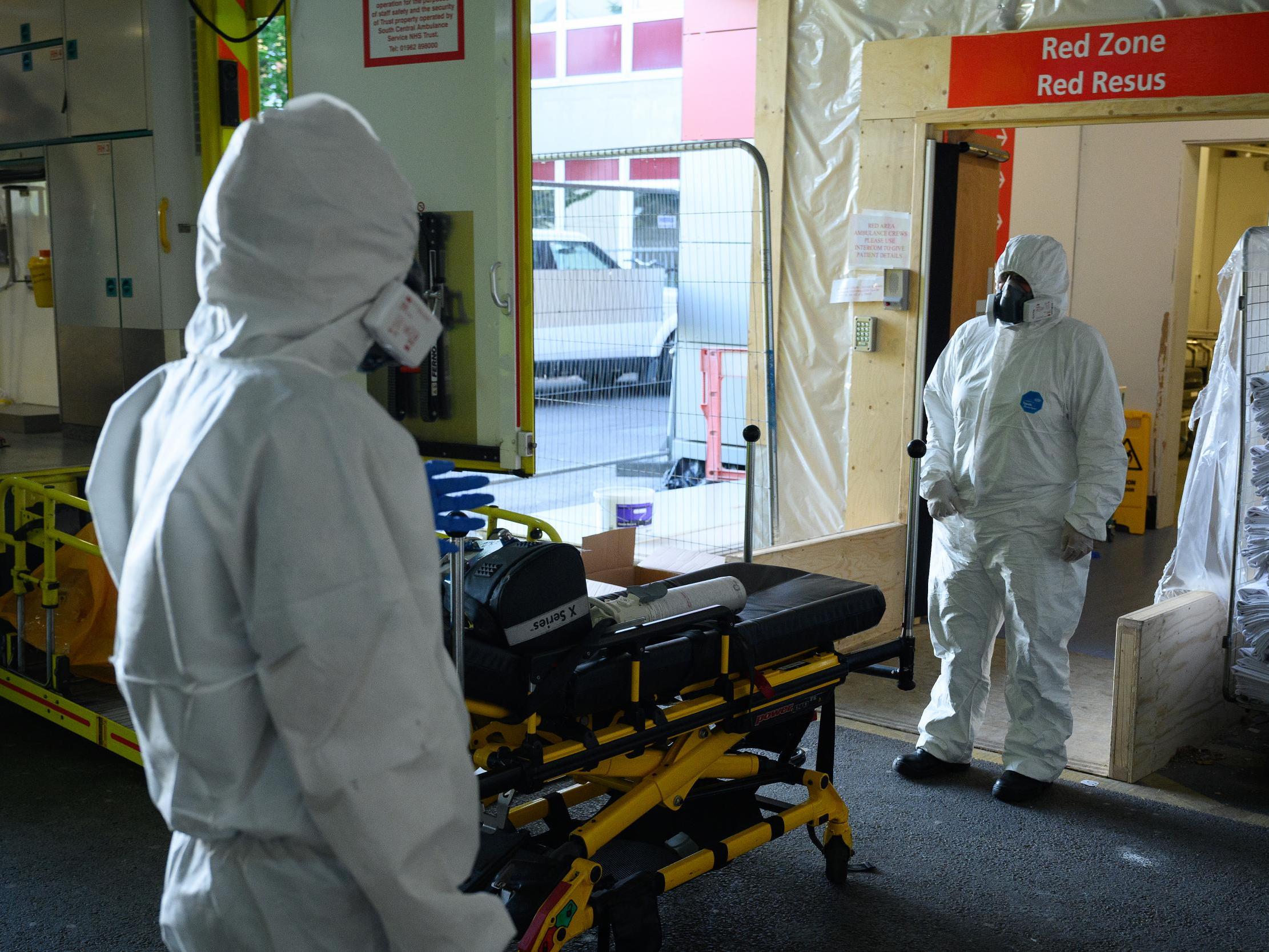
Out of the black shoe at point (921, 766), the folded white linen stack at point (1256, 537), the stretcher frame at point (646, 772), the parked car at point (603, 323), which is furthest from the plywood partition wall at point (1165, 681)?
the parked car at point (603, 323)

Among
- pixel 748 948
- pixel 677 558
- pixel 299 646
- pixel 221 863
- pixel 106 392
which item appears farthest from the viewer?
pixel 677 558

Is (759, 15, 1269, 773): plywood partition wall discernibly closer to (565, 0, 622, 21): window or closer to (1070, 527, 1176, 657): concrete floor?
(1070, 527, 1176, 657): concrete floor

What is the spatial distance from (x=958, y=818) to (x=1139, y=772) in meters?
0.78

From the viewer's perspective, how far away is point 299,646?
1.33 meters

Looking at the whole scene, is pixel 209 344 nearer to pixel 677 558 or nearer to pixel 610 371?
pixel 677 558

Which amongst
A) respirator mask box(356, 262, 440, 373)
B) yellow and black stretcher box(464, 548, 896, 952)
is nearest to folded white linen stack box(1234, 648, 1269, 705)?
yellow and black stretcher box(464, 548, 896, 952)

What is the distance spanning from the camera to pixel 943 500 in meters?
4.16

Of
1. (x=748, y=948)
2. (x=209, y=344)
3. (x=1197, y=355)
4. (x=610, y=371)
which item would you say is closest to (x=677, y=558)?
(x=610, y=371)

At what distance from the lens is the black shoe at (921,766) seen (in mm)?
4156

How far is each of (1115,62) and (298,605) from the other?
4.52 metres

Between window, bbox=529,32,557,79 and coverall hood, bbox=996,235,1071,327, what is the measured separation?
9814 mm

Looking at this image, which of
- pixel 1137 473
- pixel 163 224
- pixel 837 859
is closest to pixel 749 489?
pixel 837 859

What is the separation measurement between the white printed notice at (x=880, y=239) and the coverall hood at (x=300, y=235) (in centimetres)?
450

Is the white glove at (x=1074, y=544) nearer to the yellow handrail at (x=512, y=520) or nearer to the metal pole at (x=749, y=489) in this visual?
the metal pole at (x=749, y=489)
